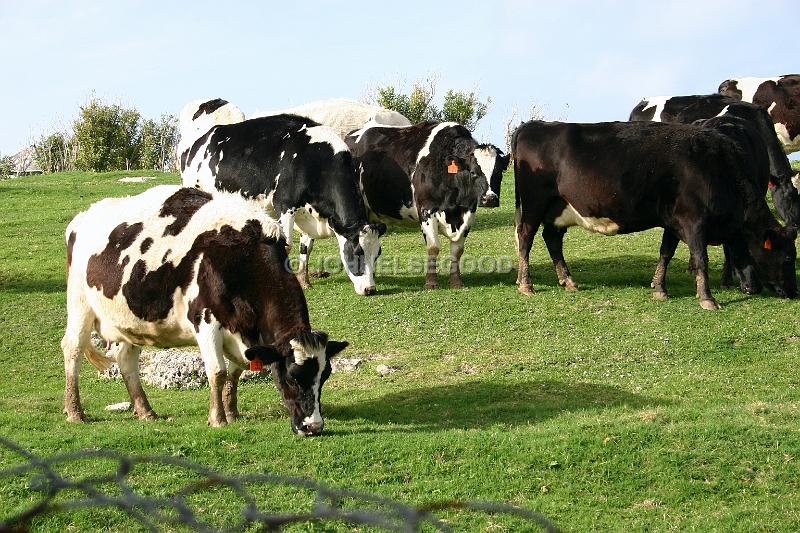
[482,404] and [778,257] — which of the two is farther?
[778,257]

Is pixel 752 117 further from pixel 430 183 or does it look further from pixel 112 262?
pixel 112 262

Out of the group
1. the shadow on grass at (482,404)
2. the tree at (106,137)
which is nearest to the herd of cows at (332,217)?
the shadow on grass at (482,404)

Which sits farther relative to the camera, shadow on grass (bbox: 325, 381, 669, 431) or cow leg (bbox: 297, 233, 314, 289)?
cow leg (bbox: 297, 233, 314, 289)

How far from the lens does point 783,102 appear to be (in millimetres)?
27172

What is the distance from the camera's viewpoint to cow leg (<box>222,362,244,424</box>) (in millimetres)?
11484

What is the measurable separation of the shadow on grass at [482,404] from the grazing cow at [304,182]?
5.59 meters

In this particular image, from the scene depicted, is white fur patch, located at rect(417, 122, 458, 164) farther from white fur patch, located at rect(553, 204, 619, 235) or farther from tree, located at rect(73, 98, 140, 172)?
tree, located at rect(73, 98, 140, 172)

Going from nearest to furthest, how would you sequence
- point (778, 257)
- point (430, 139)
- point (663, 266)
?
point (778, 257)
point (663, 266)
point (430, 139)

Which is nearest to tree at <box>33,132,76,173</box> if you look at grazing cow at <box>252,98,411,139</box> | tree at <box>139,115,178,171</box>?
tree at <box>139,115,178,171</box>

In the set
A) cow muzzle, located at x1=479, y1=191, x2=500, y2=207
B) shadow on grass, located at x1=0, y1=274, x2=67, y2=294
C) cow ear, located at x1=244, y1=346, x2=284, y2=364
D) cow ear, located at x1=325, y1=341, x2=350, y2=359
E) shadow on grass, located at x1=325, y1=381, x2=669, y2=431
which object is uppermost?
cow muzzle, located at x1=479, y1=191, x2=500, y2=207

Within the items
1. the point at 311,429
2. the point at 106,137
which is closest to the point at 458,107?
the point at 106,137

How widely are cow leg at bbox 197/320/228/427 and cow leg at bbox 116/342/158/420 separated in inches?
43.1

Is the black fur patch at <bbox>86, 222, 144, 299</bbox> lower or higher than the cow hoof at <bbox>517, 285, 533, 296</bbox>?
higher

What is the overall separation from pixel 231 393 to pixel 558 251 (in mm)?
8778
